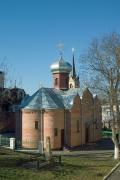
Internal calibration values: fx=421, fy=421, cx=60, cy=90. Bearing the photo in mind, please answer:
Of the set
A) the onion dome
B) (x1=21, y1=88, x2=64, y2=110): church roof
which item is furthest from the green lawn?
the onion dome

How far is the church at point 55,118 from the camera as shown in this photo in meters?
46.2

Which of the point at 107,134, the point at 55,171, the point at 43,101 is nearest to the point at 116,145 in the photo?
the point at 43,101

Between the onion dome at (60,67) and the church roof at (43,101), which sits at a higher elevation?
the onion dome at (60,67)

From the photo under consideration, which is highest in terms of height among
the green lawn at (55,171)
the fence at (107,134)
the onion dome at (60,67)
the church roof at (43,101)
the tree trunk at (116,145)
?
the onion dome at (60,67)

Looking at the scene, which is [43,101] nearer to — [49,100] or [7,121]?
[49,100]

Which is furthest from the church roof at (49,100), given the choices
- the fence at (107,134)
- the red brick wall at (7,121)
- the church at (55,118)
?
the fence at (107,134)

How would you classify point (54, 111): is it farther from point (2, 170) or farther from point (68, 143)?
point (2, 170)

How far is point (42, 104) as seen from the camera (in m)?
46.8

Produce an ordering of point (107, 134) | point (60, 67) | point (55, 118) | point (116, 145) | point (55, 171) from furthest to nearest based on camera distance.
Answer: point (107, 134) → point (60, 67) → point (55, 118) → point (116, 145) → point (55, 171)

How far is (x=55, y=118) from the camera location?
1827 inches

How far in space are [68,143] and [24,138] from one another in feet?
16.4

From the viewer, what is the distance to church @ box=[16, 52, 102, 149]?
4616 cm

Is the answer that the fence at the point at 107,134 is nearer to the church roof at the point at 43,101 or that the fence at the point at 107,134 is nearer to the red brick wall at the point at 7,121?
the red brick wall at the point at 7,121

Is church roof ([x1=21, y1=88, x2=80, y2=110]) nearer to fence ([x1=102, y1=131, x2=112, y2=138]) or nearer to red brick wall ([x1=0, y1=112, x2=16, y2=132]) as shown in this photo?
red brick wall ([x1=0, y1=112, x2=16, y2=132])
